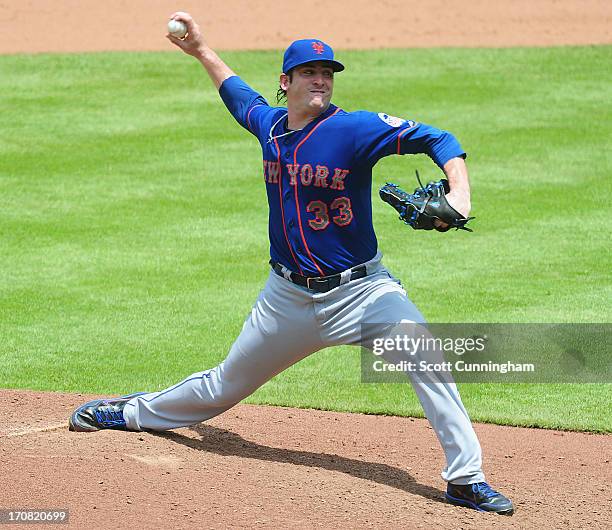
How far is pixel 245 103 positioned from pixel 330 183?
0.88 m

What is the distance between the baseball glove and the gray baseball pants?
1.52 ft

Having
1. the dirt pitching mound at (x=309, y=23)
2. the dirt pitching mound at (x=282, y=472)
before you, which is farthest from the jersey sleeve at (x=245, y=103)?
the dirt pitching mound at (x=309, y=23)

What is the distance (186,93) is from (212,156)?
256cm

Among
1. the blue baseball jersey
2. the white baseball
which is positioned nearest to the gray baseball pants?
the blue baseball jersey

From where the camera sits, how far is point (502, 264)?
8.99 meters

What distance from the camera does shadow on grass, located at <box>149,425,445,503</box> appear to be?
534cm

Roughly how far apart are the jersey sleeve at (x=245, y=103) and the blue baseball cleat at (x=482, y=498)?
1.85 metres

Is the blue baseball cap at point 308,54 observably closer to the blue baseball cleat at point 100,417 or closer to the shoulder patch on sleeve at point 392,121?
the shoulder patch on sleeve at point 392,121

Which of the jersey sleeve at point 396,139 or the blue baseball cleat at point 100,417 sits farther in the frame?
the blue baseball cleat at point 100,417

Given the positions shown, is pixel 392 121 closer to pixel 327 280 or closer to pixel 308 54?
pixel 308 54

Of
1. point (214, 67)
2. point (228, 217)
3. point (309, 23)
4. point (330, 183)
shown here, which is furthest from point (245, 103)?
point (309, 23)

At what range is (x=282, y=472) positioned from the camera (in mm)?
5379

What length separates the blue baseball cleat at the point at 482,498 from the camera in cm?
492

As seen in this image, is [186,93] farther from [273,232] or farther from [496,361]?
[273,232]
